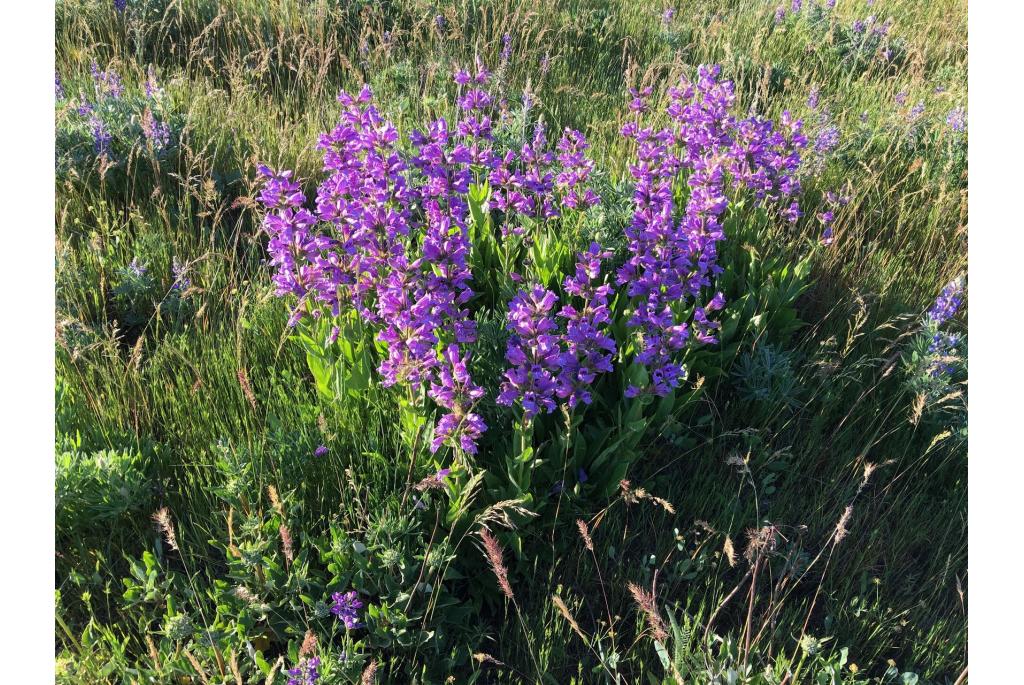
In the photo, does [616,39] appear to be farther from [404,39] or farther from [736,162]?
[736,162]

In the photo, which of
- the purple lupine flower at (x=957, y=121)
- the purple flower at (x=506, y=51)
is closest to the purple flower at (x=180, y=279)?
the purple flower at (x=506, y=51)

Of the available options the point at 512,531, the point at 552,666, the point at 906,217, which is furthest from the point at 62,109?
the point at 906,217

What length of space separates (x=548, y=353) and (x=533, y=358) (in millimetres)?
50

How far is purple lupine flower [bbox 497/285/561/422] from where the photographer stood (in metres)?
2.16

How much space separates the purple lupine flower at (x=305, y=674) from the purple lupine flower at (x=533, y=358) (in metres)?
0.89

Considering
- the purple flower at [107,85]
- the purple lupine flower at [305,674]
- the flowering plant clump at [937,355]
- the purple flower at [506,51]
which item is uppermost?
the purple flower at [506,51]

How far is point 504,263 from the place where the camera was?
111 inches

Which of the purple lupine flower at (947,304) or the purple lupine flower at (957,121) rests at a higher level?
the purple lupine flower at (957,121)

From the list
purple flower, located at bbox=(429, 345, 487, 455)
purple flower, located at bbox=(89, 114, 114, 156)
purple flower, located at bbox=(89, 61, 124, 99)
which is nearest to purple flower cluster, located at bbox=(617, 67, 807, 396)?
purple flower, located at bbox=(429, 345, 487, 455)

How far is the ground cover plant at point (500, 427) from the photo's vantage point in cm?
218

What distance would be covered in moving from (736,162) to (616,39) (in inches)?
137

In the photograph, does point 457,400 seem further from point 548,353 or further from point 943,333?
point 943,333

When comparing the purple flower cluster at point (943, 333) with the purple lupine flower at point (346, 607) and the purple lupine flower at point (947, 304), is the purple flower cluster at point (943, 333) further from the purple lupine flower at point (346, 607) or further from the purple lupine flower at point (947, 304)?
the purple lupine flower at point (346, 607)

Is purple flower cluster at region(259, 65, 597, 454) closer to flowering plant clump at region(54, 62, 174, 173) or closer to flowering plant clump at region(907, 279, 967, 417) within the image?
flowering plant clump at region(907, 279, 967, 417)
